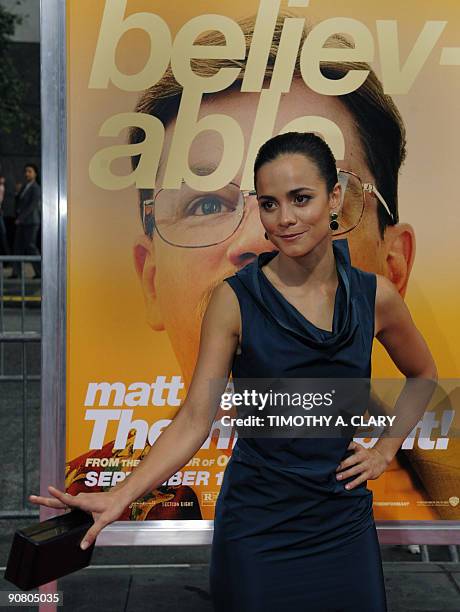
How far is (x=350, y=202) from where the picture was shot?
3.54m

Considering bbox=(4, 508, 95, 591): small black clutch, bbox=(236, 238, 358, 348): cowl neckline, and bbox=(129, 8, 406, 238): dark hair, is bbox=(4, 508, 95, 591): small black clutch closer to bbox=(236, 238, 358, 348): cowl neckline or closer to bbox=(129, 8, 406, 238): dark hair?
bbox=(236, 238, 358, 348): cowl neckline

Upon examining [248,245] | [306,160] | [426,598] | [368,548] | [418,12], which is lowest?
[426,598]

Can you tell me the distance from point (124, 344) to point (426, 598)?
81.8 inches

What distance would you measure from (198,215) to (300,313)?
45.4 inches

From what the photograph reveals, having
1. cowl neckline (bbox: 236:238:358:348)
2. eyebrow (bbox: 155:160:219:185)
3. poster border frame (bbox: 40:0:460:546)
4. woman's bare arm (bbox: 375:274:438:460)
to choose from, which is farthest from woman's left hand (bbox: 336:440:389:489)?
eyebrow (bbox: 155:160:219:185)

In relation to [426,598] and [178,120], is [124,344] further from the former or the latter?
[426,598]

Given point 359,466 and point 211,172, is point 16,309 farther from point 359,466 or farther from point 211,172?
point 359,466

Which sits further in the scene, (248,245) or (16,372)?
(16,372)

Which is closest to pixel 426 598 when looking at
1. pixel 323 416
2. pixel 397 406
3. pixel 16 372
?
pixel 397 406

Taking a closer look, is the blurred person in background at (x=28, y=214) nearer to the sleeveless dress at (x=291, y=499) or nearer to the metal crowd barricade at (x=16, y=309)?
the metal crowd barricade at (x=16, y=309)

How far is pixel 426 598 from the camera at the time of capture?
4441 millimetres

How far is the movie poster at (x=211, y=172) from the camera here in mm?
3453

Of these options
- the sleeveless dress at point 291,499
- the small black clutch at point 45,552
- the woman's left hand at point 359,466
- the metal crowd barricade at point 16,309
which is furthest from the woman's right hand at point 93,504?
the metal crowd barricade at point 16,309

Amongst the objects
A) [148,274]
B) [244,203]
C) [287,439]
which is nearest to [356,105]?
[244,203]
